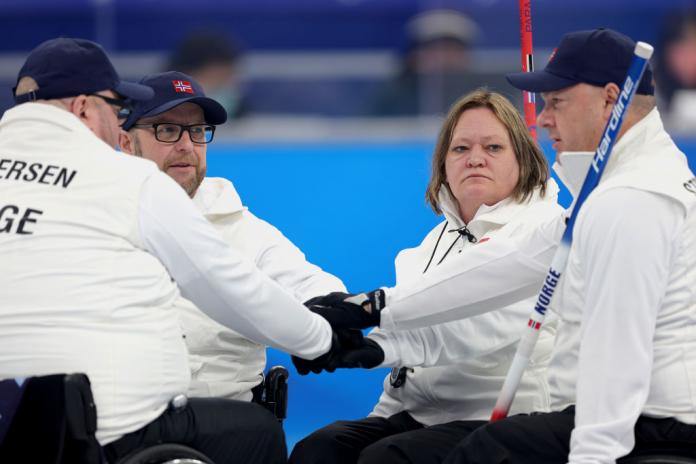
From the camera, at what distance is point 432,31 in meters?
7.18

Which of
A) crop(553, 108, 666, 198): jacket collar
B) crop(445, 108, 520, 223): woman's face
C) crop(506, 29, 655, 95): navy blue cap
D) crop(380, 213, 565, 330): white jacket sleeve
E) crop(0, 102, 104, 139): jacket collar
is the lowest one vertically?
crop(380, 213, 565, 330): white jacket sleeve

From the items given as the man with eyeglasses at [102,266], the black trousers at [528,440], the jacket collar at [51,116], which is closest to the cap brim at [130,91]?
the man with eyeglasses at [102,266]

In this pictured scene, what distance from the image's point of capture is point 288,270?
414 centimetres

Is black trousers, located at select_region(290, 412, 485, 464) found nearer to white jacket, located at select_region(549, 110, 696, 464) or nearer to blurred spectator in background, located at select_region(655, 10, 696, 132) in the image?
white jacket, located at select_region(549, 110, 696, 464)

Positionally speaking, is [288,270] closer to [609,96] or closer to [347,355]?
[347,355]

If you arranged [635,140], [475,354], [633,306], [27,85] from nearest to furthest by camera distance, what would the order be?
[633,306] → [635,140] → [27,85] → [475,354]

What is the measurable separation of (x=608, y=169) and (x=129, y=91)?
1275 mm

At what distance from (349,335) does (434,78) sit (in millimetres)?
3043

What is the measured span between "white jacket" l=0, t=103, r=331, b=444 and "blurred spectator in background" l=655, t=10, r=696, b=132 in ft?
12.0

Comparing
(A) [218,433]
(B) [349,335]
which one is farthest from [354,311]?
(A) [218,433]

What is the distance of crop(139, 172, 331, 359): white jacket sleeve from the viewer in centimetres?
310

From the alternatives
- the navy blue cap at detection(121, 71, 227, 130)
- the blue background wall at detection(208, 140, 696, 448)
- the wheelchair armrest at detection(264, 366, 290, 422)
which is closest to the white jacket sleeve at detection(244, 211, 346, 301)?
the wheelchair armrest at detection(264, 366, 290, 422)

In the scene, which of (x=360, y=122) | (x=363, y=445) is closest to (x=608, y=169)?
(x=363, y=445)

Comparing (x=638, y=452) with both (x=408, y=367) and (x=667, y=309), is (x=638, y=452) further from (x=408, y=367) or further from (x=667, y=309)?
(x=408, y=367)
